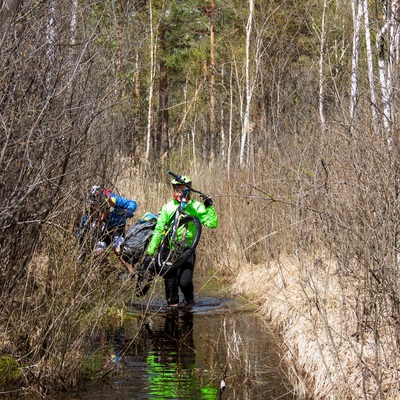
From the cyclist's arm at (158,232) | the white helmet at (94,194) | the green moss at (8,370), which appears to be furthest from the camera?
the cyclist's arm at (158,232)

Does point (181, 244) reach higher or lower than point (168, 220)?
lower

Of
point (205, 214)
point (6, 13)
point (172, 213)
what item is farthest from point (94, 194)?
point (6, 13)

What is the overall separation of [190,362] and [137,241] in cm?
290

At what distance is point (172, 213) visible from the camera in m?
9.97

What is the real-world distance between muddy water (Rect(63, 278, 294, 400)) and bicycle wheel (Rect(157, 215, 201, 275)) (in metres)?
0.64

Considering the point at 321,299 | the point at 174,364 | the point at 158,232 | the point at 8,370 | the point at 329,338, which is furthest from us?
the point at 158,232

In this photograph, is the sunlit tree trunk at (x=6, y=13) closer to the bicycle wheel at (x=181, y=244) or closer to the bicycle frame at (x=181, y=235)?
the bicycle frame at (x=181, y=235)

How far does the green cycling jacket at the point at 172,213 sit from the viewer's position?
9.83m

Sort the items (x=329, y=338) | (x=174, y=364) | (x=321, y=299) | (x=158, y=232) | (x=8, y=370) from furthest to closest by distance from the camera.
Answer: (x=158, y=232)
(x=174, y=364)
(x=8, y=370)
(x=329, y=338)
(x=321, y=299)

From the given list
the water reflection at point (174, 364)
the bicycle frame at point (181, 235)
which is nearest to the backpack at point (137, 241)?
the bicycle frame at point (181, 235)

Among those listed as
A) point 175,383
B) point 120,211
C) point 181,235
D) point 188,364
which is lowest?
point 175,383

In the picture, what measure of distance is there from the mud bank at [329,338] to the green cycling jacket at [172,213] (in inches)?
47.0

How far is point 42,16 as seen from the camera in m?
6.16

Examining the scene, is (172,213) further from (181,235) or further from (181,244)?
(181,244)
